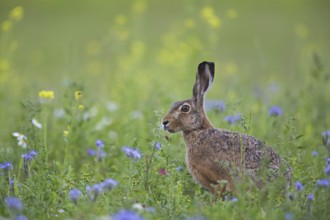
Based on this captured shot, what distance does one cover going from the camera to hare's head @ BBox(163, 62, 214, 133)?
612cm

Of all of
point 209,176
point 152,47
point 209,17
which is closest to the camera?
point 209,176

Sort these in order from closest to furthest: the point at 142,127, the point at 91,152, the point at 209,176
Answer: the point at 209,176
the point at 91,152
the point at 142,127

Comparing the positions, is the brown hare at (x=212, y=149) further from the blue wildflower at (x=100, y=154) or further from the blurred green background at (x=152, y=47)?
the blurred green background at (x=152, y=47)

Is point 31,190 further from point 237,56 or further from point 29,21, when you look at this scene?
point 29,21

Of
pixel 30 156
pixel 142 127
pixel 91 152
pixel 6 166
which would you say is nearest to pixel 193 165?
pixel 30 156

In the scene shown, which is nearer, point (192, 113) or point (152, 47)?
point (192, 113)

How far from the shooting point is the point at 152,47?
56.6 feet

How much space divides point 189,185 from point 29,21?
592 inches

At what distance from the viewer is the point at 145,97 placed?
9.82m

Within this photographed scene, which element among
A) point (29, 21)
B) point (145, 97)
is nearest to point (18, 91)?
point (145, 97)

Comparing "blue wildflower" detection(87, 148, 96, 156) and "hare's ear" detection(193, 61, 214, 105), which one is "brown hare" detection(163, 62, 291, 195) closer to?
"hare's ear" detection(193, 61, 214, 105)

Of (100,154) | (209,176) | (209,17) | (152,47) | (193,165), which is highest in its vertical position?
(152,47)

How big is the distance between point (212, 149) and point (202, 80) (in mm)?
818

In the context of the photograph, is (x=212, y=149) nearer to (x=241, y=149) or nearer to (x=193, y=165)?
(x=193, y=165)
